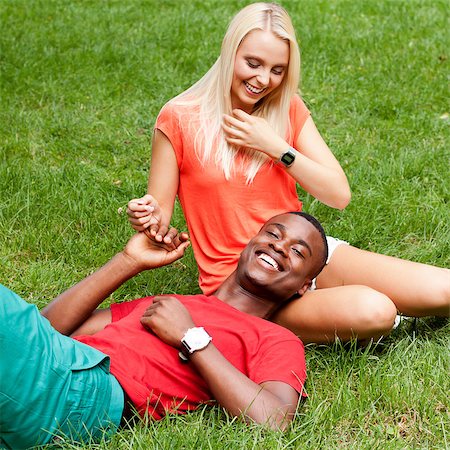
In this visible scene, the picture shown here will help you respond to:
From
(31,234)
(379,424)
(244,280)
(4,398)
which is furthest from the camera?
(31,234)

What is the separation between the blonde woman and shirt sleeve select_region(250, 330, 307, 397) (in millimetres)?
446

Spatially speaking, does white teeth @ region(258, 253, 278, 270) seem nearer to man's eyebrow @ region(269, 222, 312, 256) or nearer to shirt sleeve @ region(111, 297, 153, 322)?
man's eyebrow @ region(269, 222, 312, 256)

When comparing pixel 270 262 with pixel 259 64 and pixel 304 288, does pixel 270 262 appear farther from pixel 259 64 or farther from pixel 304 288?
pixel 259 64

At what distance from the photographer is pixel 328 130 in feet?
21.5

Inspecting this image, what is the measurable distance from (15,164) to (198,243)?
1.95 metres

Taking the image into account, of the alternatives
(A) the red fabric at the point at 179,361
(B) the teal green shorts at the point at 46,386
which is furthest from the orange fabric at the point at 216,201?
(B) the teal green shorts at the point at 46,386

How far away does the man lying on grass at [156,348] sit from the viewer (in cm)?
310

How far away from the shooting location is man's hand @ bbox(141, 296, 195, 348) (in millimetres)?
3461

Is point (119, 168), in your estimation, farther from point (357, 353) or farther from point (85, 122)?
point (357, 353)

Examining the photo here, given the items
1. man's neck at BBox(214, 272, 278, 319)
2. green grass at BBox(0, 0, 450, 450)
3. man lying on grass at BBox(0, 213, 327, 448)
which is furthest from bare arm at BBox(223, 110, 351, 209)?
green grass at BBox(0, 0, 450, 450)

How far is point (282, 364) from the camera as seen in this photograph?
3.42 m

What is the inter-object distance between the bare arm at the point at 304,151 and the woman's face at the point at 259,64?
0.13m

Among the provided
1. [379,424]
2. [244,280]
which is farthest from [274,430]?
[244,280]

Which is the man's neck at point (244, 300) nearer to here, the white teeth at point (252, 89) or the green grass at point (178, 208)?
the green grass at point (178, 208)
